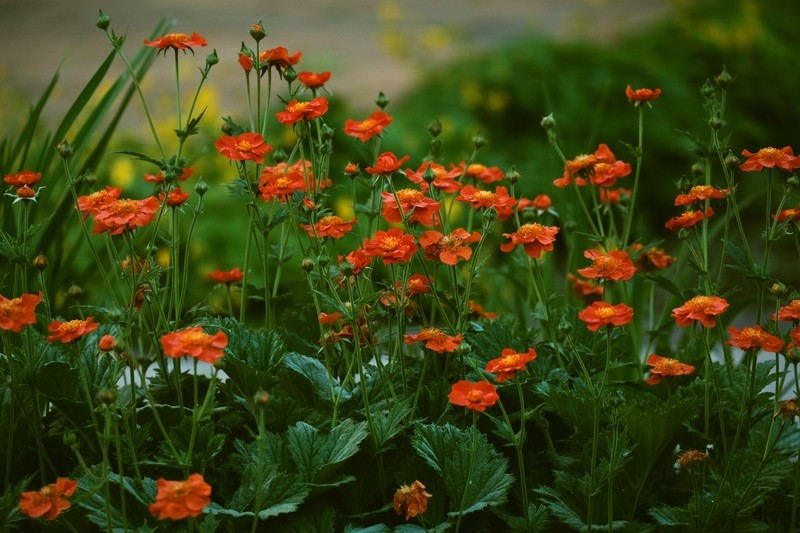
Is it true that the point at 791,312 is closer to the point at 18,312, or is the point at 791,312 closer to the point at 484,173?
the point at 484,173

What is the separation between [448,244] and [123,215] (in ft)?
1.42

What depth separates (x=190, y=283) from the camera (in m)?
3.43

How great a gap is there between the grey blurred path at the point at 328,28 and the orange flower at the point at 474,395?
4088 mm

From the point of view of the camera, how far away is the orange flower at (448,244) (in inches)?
54.0

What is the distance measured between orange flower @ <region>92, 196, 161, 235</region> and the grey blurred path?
12.8 feet

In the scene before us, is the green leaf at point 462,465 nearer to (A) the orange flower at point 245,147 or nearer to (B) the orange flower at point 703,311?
(B) the orange flower at point 703,311

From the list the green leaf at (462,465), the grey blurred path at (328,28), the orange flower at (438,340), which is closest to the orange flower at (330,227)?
the orange flower at (438,340)

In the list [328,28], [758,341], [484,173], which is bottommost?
[328,28]

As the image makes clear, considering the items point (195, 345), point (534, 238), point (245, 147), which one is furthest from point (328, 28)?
point (195, 345)

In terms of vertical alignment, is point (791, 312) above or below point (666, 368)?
above

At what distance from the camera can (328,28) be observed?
715 centimetres

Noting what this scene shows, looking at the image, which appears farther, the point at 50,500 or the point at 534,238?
the point at 534,238

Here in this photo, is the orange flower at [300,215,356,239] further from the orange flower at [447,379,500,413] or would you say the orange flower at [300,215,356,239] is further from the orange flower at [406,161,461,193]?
the orange flower at [447,379,500,413]

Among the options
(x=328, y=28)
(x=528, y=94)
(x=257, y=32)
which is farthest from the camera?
(x=328, y=28)
